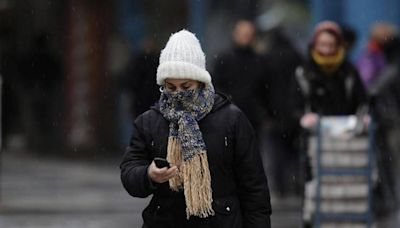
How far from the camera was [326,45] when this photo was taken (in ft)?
35.0

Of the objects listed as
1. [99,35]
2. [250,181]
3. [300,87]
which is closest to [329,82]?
[300,87]

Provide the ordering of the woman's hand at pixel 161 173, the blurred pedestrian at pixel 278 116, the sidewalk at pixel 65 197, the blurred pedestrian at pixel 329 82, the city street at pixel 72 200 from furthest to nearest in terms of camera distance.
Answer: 1. the blurred pedestrian at pixel 278 116
2. the sidewalk at pixel 65 197
3. the city street at pixel 72 200
4. the blurred pedestrian at pixel 329 82
5. the woman's hand at pixel 161 173

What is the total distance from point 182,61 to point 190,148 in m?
0.41

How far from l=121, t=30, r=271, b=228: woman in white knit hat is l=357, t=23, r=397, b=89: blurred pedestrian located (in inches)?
287

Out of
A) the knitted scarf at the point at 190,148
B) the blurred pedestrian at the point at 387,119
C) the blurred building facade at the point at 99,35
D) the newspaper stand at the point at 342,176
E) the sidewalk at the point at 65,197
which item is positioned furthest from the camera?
the blurred building facade at the point at 99,35

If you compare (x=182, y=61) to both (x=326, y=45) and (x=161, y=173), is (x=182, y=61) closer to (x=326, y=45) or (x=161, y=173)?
(x=161, y=173)

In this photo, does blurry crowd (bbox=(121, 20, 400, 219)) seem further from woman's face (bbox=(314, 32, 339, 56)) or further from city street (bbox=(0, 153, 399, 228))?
city street (bbox=(0, 153, 399, 228))

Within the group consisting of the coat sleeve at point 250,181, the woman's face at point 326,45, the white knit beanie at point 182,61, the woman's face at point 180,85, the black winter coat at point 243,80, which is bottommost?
the coat sleeve at point 250,181

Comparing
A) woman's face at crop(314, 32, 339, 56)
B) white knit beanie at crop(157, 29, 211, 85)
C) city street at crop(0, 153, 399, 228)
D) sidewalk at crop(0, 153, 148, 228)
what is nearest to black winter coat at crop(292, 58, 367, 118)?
woman's face at crop(314, 32, 339, 56)

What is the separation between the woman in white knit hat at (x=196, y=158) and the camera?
5.94 meters

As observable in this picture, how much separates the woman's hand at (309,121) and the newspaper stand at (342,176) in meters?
0.05

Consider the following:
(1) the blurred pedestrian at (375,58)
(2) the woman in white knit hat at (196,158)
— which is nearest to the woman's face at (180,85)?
(2) the woman in white knit hat at (196,158)

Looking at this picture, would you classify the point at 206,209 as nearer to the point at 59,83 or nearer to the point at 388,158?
the point at 388,158

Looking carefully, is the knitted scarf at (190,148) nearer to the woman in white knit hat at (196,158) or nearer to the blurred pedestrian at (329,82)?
the woman in white knit hat at (196,158)
